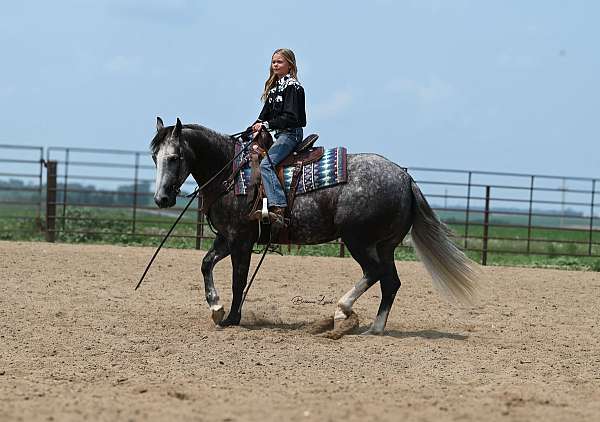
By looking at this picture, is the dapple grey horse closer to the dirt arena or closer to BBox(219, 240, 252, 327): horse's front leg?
BBox(219, 240, 252, 327): horse's front leg

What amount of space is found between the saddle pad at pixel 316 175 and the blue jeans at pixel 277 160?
0.12 meters

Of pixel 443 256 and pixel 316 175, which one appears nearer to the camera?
pixel 316 175

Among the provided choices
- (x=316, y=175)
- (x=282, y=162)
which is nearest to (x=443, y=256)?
(x=316, y=175)

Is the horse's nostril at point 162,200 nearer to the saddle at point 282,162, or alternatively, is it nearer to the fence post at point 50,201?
the saddle at point 282,162

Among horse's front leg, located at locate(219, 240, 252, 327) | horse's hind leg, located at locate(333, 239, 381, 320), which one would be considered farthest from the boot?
horse's hind leg, located at locate(333, 239, 381, 320)

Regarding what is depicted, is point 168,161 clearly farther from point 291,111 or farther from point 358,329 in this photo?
point 358,329

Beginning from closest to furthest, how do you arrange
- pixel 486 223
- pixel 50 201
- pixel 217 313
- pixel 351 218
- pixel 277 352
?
pixel 277 352
pixel 351 218
pixel 217 313
pixel 486 223
pixel 50 201

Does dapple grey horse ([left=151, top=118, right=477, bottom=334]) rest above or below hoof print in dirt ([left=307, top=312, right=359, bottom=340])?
above

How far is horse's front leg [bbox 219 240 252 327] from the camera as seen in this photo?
727cm

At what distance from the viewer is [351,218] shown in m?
7.05

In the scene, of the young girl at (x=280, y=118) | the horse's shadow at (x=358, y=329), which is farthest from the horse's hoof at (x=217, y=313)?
the young girl at (x=280, y=118)

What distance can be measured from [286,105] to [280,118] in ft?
0.41

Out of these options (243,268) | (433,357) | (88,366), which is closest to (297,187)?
(243,268)

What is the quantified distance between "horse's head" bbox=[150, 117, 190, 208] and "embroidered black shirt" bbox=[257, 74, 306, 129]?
833 mm
